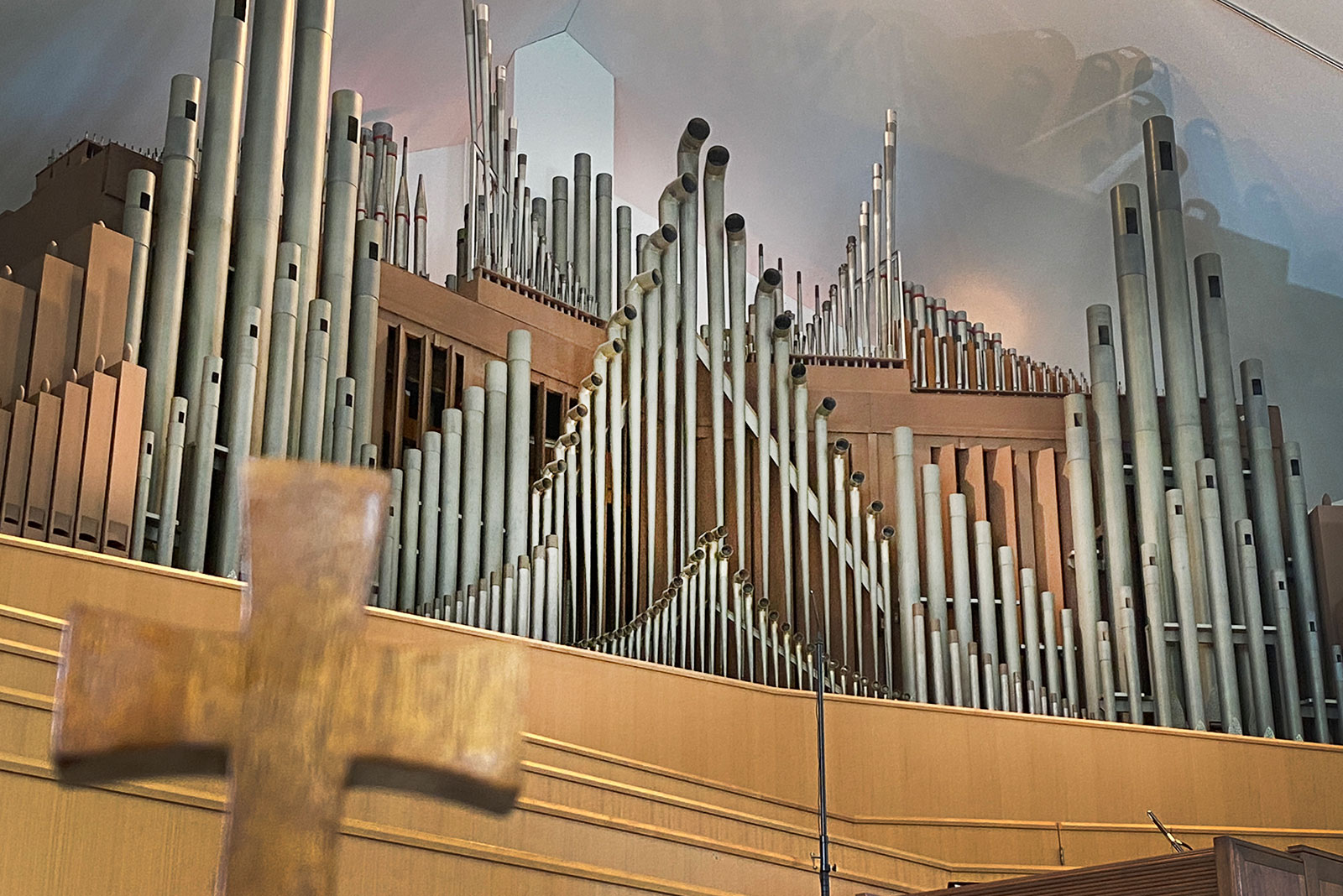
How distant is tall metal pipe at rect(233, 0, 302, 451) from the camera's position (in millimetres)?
5777

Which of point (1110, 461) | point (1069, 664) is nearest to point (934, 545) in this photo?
point (1069, 664)

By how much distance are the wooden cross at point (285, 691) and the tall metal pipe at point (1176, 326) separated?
17.9 feet

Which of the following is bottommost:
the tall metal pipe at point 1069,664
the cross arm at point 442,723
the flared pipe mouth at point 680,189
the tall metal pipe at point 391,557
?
the cross arm at point 442,723

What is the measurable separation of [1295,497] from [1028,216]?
7.21 ft

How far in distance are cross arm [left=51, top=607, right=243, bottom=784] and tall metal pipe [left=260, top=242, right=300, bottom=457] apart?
3.54 metres

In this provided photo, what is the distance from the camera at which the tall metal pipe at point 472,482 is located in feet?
20.0

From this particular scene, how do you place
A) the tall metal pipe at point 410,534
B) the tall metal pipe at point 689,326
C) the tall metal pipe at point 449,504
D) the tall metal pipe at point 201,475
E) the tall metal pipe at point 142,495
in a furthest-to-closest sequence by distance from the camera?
the tall metal pipe at point 689,326 → the tall metal pipe at point 449,504 → the tall metal pipe at point 410,534 → the tall metal pipe at point 201,475 → the tall metal pipe at point 142,495

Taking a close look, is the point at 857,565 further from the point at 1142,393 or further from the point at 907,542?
the point at 1142,393

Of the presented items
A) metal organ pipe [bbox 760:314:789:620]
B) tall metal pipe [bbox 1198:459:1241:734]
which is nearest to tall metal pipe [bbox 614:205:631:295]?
metal organ pipe [bbox 760:314:789:620]

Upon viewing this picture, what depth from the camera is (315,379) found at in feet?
19.5

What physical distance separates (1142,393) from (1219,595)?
1021 mm

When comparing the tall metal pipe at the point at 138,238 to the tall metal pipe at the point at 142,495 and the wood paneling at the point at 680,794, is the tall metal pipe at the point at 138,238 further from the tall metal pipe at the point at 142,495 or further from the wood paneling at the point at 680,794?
the wood paneling at the point at 680,794

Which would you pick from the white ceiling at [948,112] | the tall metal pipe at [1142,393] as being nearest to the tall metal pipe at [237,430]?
the white ceiling at [948,112]

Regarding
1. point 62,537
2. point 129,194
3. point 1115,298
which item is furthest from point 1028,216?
point 62,537
